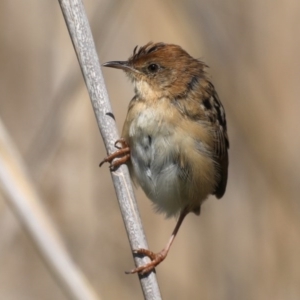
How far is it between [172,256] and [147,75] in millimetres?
1848

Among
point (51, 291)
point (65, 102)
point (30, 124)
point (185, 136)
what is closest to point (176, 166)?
point (185, 136)

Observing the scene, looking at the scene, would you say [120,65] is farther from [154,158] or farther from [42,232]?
[42,232]

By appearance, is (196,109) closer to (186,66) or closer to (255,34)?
Result: (186,66)

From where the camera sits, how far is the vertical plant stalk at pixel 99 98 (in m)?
2.58

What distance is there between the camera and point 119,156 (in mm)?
3006

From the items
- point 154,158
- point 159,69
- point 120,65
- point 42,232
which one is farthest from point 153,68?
point 42,232

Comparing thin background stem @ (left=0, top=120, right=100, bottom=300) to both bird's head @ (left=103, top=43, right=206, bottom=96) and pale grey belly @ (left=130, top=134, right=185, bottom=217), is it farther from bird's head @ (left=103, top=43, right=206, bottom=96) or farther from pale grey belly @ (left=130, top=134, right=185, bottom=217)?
bird's head @ (left=103, top=43, right=206, bottom=96)

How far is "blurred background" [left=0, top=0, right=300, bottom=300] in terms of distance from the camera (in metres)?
4.03

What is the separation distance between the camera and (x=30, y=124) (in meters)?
4.39

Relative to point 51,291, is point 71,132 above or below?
above

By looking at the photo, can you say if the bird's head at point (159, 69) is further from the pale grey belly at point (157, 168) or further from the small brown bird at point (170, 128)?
the pale grey belly at point (157, 168)

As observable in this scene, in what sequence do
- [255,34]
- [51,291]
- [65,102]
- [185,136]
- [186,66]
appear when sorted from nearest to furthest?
[185,136], [186,66], [65,102], [255,34], [51,291]

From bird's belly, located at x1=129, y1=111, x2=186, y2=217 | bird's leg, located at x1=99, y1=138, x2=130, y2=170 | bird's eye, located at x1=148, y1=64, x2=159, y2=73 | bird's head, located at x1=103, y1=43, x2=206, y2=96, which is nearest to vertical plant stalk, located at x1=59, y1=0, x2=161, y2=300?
bird's leg, located at x1=99, y1=138, x2=130, y2=170

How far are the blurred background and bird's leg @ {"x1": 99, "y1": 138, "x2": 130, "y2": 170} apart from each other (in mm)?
888
